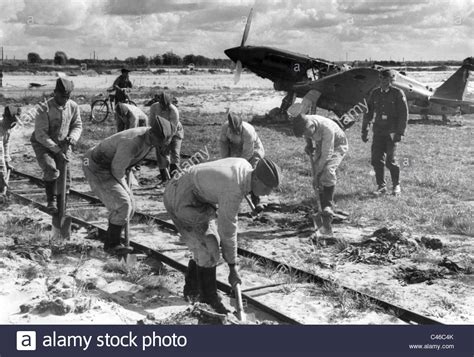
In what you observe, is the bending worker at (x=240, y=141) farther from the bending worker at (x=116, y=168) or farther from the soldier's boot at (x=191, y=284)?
the soldier's boot at (x=191, y=284)

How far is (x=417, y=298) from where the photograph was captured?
6.06 m

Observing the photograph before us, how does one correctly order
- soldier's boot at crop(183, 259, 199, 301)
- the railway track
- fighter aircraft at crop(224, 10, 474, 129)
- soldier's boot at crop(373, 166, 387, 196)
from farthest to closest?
fighter aircraft at crop(224, 10, 474, 129) → soldier's boot at crop(373, 166, 387, 196) → soldier's boot at crop(183, 259, 199, 301) → the railway track

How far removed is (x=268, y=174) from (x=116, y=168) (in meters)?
2.29

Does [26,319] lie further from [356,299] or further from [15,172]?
[15,172]

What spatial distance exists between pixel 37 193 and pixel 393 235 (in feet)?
21.8

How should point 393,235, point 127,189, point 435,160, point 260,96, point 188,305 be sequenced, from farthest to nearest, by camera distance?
1. point 260,96
2. point 435,160
3. point 393,235
4. point 127,189
5. point 188,305

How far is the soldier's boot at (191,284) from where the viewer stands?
19.4 feet

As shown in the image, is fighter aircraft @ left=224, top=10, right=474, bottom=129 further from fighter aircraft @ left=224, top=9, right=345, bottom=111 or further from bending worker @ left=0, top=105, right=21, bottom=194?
bending worker @ left=0, top=105, right=21, bottom=194

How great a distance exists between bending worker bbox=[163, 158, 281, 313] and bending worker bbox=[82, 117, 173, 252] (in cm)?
80

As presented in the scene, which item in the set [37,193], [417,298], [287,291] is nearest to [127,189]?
[287,291]

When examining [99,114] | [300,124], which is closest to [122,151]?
[300,124]

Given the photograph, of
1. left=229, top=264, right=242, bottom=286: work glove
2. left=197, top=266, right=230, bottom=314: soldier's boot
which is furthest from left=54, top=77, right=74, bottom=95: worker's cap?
left=229, top=264, right=242, bottom=286: work glove

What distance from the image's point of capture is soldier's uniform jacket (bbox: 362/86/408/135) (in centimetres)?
1052

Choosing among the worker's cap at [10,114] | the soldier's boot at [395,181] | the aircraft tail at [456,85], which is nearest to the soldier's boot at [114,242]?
the worker's cap at [10,114]
